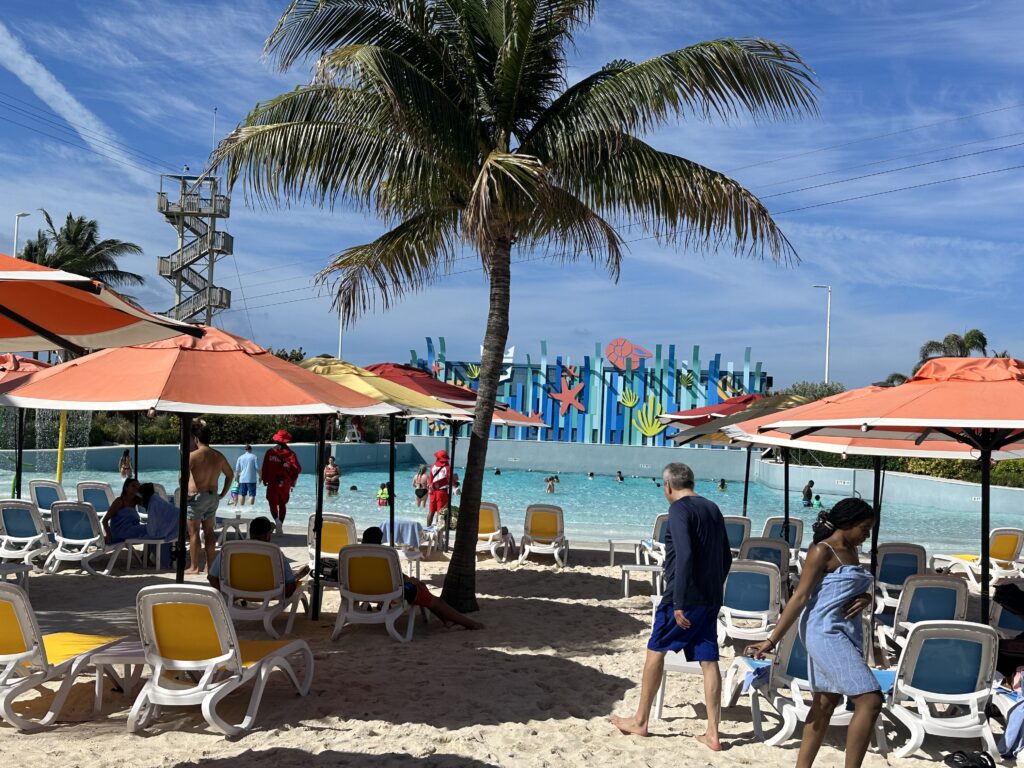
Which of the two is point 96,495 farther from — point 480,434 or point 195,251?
point 195,251

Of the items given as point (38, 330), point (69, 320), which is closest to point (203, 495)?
point (69, 320)

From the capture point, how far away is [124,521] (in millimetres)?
10180

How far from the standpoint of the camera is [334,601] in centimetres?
912

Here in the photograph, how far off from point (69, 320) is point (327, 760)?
2644 millimetres

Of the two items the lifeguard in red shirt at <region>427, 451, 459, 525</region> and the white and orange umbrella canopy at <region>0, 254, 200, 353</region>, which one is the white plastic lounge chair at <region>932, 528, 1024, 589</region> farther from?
the white and orange umbrella canopy at <region>0, 254, 200, 353</region>

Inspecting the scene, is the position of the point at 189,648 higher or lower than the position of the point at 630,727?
higher

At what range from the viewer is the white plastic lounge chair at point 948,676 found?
5.06 metres

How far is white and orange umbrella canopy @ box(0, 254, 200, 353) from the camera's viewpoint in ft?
13.0

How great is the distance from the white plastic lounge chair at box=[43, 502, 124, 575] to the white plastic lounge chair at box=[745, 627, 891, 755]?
760 cm

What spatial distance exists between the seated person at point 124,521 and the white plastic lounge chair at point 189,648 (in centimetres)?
560

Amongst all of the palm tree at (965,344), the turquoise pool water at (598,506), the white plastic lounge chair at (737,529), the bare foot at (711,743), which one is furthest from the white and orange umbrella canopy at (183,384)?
the palm tree at (965,344)

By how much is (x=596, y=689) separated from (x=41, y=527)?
22.7ft

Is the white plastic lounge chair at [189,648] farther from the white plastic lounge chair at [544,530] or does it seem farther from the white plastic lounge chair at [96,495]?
the white plastic lounge chair at [96,495]

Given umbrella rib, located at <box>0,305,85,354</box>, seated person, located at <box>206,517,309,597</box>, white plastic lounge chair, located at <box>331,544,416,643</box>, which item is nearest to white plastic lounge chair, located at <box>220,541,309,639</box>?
seated person, located at <box>206,517,309,597</box>
